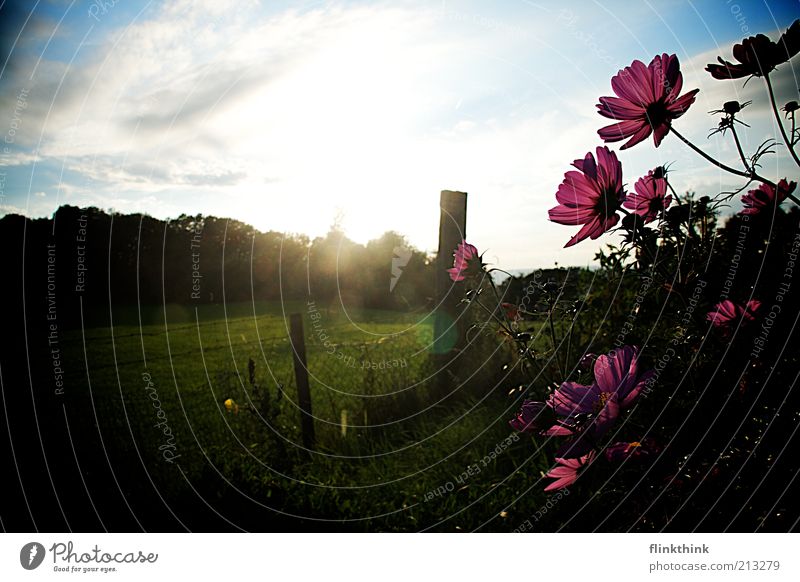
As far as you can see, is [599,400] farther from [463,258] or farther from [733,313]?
[463,258]

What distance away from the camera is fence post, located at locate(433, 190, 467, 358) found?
3.25m

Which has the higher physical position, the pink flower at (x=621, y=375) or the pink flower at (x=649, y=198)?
the pink flower at (x=649, y=198)

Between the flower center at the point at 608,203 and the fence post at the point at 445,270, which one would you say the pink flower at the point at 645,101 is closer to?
the flower center at the point at 608,203

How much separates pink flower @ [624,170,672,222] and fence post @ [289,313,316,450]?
2249 mm

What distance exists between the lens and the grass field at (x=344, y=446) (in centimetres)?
211

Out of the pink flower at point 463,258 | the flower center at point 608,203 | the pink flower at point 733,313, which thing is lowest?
the pink flower at point 733,313

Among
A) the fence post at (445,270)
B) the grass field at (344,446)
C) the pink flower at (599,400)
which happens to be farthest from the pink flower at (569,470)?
the fence post at (445,270)

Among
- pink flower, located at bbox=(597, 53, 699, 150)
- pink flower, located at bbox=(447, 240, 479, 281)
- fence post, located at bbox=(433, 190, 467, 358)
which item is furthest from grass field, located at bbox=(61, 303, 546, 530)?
pink flower, located at bbox=(597, 53, 699, 150)

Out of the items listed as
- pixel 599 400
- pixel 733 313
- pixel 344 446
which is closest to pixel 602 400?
pixel 599 400

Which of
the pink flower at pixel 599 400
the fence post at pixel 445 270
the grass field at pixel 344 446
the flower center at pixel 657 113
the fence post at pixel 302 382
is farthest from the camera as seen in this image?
the fence post at pixel 445 270

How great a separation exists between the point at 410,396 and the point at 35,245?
2.13 metres

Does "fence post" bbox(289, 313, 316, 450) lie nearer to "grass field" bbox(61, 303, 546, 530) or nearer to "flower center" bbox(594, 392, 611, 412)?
"grass field" bbox(61, 303, 546, 530)

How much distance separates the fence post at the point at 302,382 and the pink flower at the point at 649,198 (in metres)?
2.25
